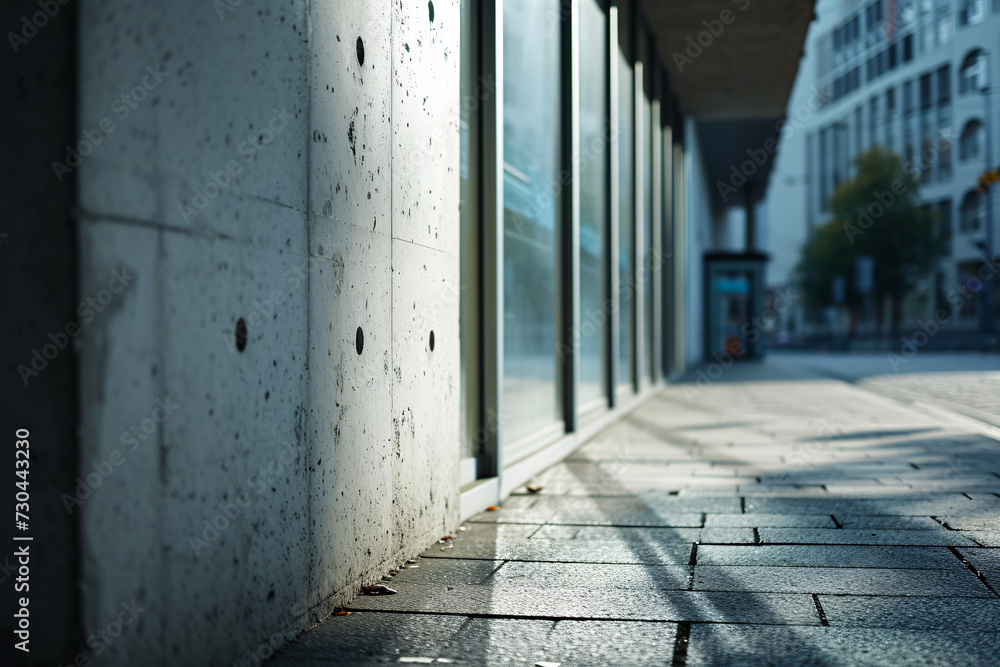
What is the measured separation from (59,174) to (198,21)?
58 centimetres

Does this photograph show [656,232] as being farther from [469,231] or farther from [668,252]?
[469,231]

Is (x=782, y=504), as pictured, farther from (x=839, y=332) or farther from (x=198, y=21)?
(x=839, y=332)

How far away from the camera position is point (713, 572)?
3.57 meters

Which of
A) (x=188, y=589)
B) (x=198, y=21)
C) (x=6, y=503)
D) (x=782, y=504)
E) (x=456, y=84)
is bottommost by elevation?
(x=782, y=504)

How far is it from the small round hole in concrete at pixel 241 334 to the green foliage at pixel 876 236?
152 feet

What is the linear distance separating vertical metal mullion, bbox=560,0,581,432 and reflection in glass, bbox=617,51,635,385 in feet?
9.73

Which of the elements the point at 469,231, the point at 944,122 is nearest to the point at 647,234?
the point at 469,231

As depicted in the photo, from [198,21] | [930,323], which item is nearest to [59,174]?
[198,21]

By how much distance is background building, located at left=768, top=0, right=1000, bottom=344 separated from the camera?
45031mm

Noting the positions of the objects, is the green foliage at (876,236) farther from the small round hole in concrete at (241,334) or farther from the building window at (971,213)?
the small round hole in concrete at (241,334)

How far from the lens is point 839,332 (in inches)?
2151

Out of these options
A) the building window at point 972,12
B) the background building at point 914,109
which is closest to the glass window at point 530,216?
the background building at point 914,109

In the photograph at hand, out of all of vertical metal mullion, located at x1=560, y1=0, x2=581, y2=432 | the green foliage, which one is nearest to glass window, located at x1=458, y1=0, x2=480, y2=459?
vertical metal mullion, located at x1=560, y1=0, x2=581, y2=432

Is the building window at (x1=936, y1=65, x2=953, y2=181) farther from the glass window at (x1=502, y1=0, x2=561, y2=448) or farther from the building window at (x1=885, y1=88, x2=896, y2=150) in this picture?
the glass window at (x1=502, y1=0, x2=561, y2=448)
